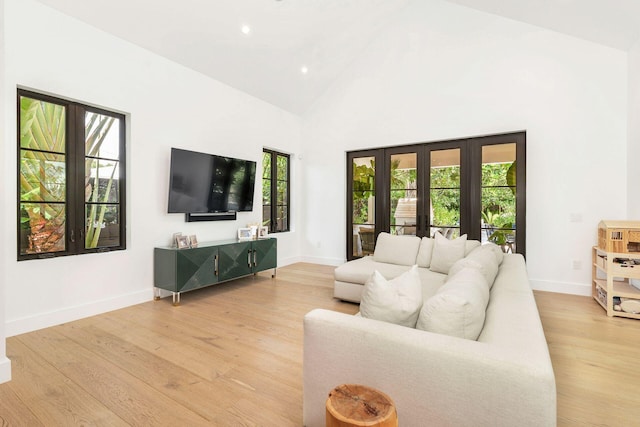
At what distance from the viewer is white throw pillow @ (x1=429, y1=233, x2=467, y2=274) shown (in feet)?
12.0

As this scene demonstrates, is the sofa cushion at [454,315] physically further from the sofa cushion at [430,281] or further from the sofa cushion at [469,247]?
the sofa cushion at [469,247]

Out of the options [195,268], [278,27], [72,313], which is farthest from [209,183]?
[278,27]

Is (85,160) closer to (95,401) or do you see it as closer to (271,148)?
(95,401)

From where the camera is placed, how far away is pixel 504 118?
14.8 feet

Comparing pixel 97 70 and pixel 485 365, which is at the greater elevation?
pixel 97 70

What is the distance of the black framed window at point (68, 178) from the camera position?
118 inches

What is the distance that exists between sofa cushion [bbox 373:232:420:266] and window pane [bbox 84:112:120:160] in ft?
11.8

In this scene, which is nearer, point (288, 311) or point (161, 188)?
point (288, 311)

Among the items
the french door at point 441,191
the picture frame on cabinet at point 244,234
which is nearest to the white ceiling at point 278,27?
the french door at point 441,191

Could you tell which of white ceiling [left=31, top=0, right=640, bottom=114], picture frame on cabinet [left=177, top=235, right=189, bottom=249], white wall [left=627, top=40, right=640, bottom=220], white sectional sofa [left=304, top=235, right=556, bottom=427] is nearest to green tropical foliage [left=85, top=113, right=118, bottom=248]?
picture frame on cabinet [left=177, top=235, right=189, bottom=249]

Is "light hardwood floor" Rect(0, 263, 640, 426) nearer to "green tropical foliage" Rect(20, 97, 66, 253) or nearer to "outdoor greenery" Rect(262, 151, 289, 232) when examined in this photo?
"green tropical foliage" Rect(20, 97, 66, 253)

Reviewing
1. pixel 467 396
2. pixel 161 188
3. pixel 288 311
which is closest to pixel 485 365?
pixel 467 396

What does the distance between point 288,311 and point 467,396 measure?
8.50 ft

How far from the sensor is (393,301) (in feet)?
5.14
